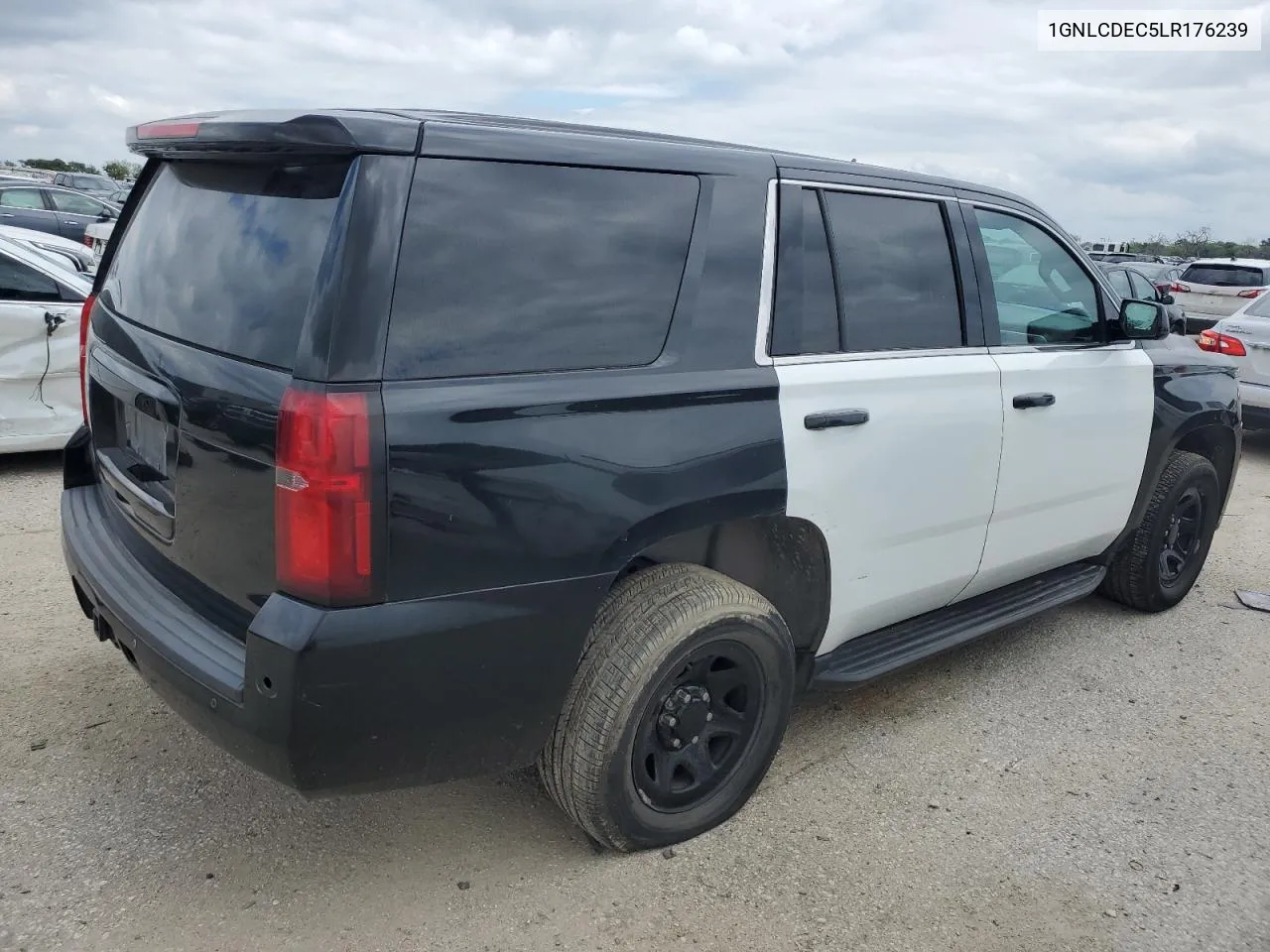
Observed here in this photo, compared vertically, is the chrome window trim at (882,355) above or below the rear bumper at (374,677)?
above

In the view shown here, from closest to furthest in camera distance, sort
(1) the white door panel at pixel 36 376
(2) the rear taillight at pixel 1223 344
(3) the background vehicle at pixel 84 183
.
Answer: (1) the white door panel at pixel 36 376
(2) the rear taillight at pixel 1223 344
(3) the background vehicle at pixel 84 183

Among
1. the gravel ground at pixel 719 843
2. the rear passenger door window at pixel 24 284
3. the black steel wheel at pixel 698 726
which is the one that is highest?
the rear passenger door window at pixel 24 284

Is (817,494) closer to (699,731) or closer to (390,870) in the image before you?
(699,731)

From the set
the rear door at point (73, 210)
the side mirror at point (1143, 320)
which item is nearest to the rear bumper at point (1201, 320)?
the side mirror at point (1143, 320)

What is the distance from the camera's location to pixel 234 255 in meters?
2.47

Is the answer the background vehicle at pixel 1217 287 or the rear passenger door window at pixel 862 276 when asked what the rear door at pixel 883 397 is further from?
the background vehicle at pixel 1217 287

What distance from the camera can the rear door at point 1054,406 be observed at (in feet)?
11.8

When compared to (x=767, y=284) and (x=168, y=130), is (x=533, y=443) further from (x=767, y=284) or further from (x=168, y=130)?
(x=168, y=130)

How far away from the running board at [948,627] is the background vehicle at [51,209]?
1581cm

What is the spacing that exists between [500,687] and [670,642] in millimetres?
468

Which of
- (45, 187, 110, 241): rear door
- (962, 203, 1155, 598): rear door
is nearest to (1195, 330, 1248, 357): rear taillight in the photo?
(962, 203, 1155, 598): rear door

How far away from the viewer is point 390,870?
2754 millimetres

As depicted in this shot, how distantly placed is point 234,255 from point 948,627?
2.57 metres

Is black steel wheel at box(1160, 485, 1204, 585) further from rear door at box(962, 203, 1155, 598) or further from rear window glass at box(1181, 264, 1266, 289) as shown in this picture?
rear window glass at box(1181, 264, 1266, 289)
